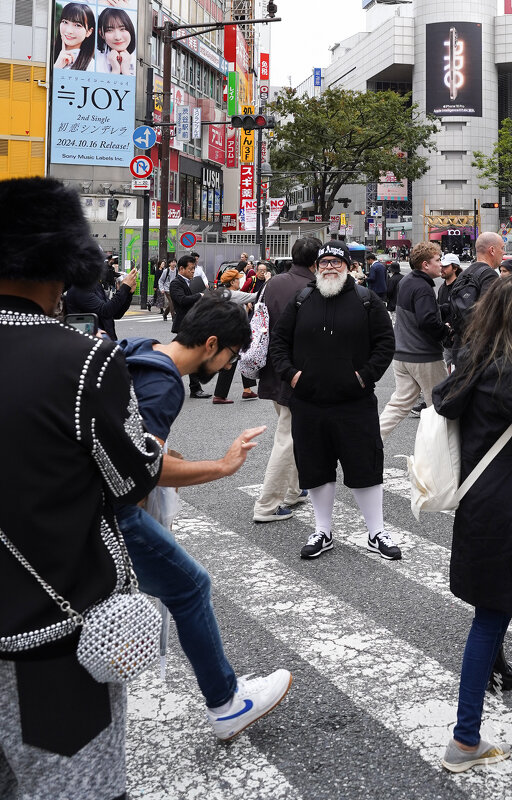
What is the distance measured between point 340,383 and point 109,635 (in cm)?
360

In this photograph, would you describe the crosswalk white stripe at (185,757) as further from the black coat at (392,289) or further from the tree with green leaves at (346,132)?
the tree with green leaves at (346,132)

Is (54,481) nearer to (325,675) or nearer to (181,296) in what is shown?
(325,675)

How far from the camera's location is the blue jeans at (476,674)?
3.06 metres

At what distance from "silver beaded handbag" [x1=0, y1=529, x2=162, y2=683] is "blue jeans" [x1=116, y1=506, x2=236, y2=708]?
69cm

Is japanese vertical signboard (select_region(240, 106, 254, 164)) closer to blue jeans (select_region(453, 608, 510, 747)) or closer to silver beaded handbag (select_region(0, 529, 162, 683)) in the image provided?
blue jeans (select_region(453, 608, 510, 747))

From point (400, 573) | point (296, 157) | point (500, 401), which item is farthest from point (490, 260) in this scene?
point (296, 157)

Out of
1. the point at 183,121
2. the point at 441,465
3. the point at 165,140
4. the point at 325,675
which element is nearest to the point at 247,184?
the point at 183,121

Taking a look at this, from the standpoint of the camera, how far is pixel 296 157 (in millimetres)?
48000

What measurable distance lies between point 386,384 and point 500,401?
35.0 ft

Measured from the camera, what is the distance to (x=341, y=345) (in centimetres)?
542

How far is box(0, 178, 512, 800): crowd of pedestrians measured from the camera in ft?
6.22

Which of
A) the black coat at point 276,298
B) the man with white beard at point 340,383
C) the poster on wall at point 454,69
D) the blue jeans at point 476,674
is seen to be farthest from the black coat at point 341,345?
the poster on wall at point 454,69

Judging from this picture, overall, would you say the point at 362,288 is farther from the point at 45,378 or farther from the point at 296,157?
the point at 296,157

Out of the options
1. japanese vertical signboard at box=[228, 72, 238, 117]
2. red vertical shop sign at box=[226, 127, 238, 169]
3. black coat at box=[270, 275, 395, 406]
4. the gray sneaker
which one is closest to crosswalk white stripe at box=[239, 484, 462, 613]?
black coat at box=[270, 275, 395, 406]
